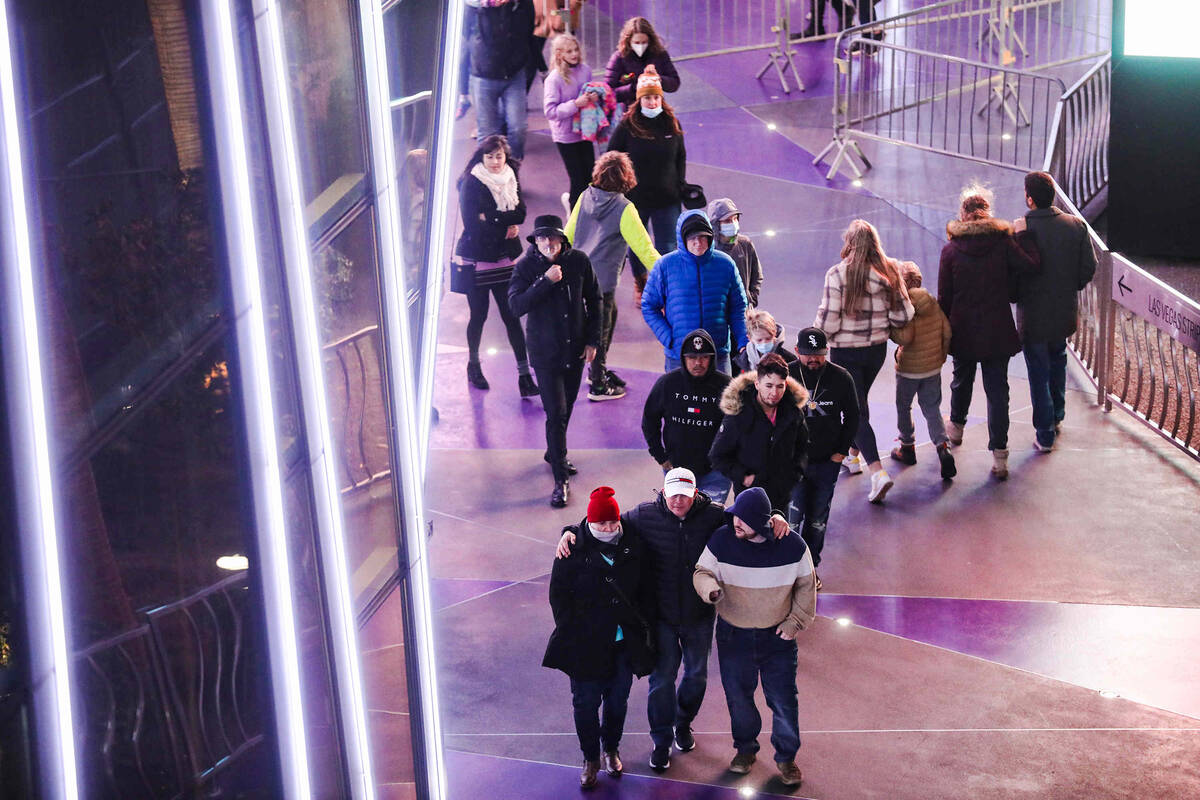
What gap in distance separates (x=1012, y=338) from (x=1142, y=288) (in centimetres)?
170

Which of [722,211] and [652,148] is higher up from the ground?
[652,148]

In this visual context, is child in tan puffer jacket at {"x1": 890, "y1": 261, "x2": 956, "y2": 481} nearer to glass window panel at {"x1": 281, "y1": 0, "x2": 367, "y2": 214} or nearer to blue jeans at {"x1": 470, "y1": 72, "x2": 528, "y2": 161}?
glass window panel at {"x1": 281, "y1": 0, "x2": 367, "y2": 214}

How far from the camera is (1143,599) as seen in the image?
8461mm

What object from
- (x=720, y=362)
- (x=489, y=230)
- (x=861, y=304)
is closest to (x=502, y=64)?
(x=489, y=230)

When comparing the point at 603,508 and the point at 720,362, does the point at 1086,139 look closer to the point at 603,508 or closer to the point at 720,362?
the point at 720,362

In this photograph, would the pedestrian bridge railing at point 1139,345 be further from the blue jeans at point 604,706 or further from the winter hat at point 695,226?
the blue jeans at point 604,706

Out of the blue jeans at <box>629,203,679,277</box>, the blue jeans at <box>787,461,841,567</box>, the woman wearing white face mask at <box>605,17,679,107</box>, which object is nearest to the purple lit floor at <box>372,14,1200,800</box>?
the blue jeans at <box>787,461,841,567</box>

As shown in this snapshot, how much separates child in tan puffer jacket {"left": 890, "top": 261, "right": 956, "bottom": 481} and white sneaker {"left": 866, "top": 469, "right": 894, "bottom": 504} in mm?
529

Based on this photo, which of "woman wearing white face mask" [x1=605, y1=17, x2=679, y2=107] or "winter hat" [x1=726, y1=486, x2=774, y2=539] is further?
"woman wearing white face mask" [x1=605, y1=17, x2=679, y2=107]

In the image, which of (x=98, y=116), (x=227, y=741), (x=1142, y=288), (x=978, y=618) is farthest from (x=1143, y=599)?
(x=98, y=116)

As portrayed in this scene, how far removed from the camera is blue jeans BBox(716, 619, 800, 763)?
6.60 meters

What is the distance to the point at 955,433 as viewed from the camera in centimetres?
1059

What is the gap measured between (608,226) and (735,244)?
4.02 ft

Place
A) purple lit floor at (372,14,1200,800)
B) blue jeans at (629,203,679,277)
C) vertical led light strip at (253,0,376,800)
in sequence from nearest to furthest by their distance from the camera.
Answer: vertical led light strip at (253,0,376,800) → purple lit floor at (372,14,1200,800) → blue jeans at (629,203,679,277)
